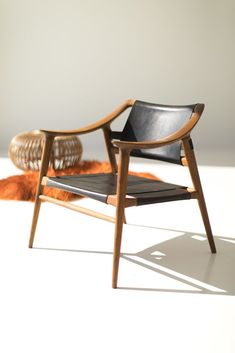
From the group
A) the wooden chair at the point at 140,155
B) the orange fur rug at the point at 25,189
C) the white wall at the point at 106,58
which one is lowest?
the orange fur rug at the point at 25,189

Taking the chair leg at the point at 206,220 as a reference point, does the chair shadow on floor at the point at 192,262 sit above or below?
below

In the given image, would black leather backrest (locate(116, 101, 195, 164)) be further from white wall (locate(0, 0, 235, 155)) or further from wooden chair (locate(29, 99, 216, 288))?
white wall (locate(0, 0, 235, 155))

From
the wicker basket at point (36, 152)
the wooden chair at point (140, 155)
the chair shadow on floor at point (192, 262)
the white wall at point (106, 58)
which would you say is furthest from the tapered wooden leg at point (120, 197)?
the white wall at point (106, 58)

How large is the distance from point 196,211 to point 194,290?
116cm

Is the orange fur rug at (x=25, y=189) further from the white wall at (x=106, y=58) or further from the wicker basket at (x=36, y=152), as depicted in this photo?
the white wall at (x=106, y=58)

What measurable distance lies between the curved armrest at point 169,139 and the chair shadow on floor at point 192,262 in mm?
548

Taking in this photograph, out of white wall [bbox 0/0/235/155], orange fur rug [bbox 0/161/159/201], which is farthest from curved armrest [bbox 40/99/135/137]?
white wall [bbox 0/0/235/155]

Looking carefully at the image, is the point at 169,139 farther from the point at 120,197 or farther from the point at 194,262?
the point at 194,262

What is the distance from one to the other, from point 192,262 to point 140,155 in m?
0.56

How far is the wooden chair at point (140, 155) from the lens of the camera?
1.66 meters

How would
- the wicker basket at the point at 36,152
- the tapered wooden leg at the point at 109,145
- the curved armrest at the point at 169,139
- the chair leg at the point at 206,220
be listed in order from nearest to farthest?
the curved armrest at the point at 169,139
the chair leg at the point at 206,220
the tapered wooden leg at the point at 109,145
the wicker basket at the point at 36,152

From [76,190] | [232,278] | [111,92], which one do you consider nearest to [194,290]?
[232,278]

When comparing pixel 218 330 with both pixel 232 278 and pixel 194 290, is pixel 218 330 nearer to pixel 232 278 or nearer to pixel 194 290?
pixel 194 290

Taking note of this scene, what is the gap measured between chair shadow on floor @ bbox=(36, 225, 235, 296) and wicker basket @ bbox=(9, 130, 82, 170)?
1681 mm
